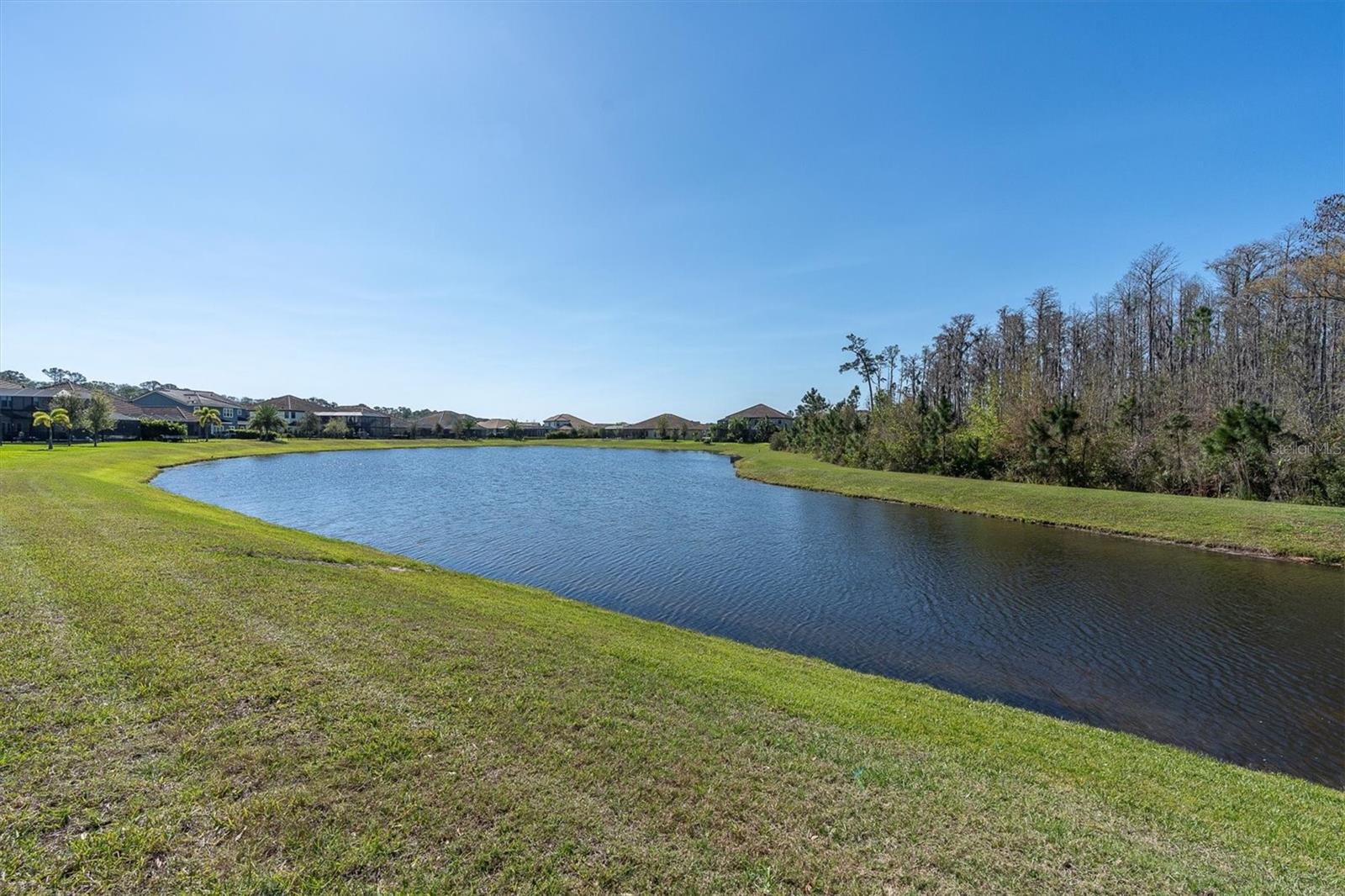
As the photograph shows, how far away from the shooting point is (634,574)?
644 inches

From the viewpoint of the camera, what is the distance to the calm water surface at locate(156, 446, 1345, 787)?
923 centimetres

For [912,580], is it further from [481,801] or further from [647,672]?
[481,801]

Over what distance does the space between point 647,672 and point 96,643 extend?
6025 millimetres

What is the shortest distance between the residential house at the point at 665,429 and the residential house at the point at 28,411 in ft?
264

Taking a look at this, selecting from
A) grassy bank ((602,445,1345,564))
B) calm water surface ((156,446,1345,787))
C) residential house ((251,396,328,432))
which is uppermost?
residential house ((251,396,328,432))

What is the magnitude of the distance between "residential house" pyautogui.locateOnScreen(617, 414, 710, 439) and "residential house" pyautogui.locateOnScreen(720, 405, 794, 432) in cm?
1150

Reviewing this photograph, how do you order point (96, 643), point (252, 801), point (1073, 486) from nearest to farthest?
point (252, 801)
point (96, 643)
point (1073, 486)

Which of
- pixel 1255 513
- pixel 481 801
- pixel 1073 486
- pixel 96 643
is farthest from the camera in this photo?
pixel 1073 486

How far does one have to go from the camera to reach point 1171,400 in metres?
32.6

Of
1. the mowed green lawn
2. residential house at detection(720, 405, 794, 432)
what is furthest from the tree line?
residential house at detection(720, 405, 794, 432)

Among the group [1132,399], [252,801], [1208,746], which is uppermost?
[1132,399]

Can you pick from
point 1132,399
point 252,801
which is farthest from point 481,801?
point 1132,399

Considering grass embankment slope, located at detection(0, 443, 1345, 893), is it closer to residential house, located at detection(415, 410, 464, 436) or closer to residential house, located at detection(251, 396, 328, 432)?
residential house, located at detection(415, 410, 464, 436)

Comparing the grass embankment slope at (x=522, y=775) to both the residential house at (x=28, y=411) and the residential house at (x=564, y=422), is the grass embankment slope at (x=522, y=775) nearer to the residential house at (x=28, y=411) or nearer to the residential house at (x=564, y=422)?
the residential house at (x=28, y=411)
